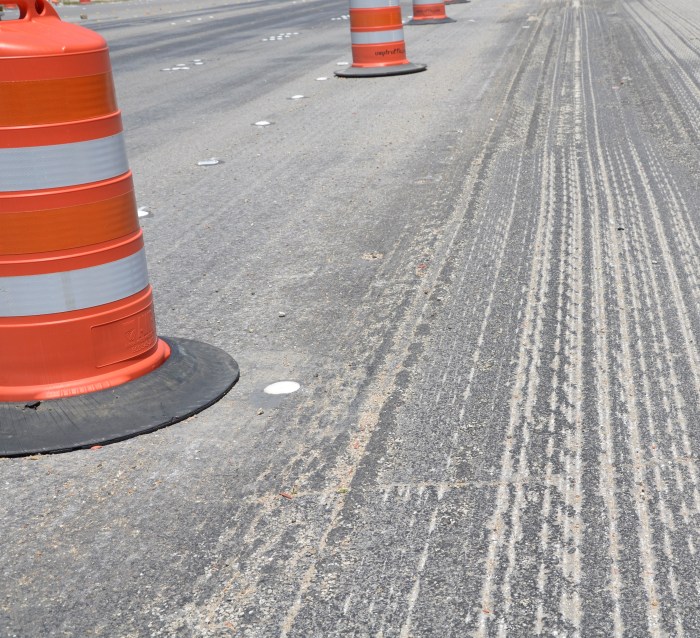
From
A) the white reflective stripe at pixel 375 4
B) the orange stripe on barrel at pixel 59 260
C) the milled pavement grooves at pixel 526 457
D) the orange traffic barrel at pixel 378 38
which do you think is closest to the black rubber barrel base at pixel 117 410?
the orange stripe on barrel at pixel 59 260

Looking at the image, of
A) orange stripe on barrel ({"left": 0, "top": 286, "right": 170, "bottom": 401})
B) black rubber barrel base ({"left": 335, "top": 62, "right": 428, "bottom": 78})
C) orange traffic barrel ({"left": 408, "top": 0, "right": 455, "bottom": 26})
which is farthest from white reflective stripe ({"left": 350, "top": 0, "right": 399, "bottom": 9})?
orange stripe on barrel ({"left": 0, "top": 286, "right": 170, "bottom": 401})

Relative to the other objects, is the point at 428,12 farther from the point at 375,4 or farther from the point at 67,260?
the point at 67,260

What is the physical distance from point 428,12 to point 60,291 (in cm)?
1856

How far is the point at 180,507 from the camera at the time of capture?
2906 mm

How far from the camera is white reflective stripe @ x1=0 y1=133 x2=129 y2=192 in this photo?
11.2 feet

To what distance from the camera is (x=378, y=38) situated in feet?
42.7

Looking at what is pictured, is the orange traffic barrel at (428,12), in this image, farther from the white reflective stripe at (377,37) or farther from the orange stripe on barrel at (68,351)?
the orange stripe on barrel at (68,351)

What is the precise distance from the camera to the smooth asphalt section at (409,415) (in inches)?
97.0

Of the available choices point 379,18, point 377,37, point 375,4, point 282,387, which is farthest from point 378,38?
point 282,387

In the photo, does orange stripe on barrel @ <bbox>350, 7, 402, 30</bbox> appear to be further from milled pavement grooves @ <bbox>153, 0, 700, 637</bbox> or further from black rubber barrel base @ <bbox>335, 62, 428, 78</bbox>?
milled pavement grooves @ <bbox>153, 0, 700, 637</bbox>

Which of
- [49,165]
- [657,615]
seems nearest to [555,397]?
[657,615]

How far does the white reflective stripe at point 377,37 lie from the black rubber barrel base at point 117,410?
32.2ft

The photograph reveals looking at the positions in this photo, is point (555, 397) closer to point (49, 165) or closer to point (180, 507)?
point (180, 507)

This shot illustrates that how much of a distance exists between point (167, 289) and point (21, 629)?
2754mm
